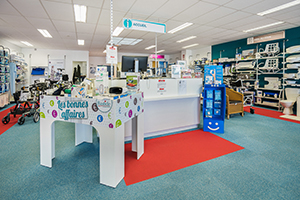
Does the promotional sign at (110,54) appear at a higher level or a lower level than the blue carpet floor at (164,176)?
higher

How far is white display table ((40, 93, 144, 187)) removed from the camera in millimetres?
1838

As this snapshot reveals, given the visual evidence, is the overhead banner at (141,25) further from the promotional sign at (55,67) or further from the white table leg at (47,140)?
the promotional sign at (55,67)

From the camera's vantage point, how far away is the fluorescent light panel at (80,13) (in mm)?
4219

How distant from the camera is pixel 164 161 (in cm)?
246

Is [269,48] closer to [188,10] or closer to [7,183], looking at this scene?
[188,10]

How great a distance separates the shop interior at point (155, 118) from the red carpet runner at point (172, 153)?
2 centimetres

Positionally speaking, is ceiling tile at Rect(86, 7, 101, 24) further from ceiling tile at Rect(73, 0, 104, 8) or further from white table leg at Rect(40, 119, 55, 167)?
white table leg at Rect(40, 119, 55, 167)

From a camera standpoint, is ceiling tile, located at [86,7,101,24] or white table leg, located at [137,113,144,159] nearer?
white table leg, located at [137,113,144,159]

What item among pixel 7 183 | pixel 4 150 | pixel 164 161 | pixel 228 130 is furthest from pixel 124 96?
pixel 228 130

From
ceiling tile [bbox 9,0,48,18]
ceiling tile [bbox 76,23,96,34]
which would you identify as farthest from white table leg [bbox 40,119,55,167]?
ceiling tile [bbox 76,23,96,34]

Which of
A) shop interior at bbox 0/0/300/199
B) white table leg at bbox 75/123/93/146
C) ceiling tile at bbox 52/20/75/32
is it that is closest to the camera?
shop interior at bbox 0/0/300/199

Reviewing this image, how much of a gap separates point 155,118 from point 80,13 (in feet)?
12.1

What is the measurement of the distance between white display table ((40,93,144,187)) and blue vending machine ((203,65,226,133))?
82.8 inches

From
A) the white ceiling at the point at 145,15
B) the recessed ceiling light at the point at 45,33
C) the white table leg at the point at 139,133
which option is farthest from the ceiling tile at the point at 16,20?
the white table leg at the point at 139,133
